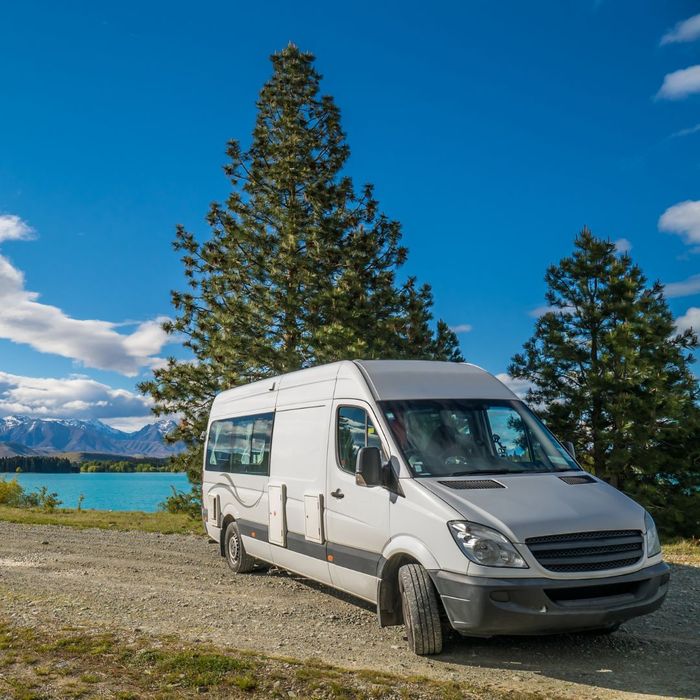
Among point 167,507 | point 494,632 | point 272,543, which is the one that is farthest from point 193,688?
point 167,507

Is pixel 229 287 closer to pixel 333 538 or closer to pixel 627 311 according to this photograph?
pixel 627 311

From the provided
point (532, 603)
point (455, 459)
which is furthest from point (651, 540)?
point (455, 459)

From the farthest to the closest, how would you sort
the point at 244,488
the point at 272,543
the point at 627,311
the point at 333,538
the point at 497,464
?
the point at 627,311, the point at 244,488, the point at 272,543, the point at 333,538, the point at 497,464

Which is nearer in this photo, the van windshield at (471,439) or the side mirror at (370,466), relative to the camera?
the side mirror at (370,466)

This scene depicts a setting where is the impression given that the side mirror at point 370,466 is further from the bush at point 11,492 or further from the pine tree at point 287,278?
the bush at point 11,492

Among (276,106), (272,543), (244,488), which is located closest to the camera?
(272,543)

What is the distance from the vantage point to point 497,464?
23.0 ft

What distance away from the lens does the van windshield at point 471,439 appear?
692cm

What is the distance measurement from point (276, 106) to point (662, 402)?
15095mm

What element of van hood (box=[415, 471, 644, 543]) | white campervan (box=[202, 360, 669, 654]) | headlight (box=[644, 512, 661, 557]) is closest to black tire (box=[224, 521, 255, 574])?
white campervan (box=[202, 360, 669, 654])

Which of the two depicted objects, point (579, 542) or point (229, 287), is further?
point (229, 287)

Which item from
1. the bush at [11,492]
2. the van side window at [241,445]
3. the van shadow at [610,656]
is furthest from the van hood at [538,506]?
the bush at [11,492]

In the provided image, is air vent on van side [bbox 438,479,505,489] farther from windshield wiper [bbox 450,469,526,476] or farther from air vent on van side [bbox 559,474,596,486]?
air vent on van side [bbox 559,474,596,486]

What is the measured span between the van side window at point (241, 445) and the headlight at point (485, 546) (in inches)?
177
